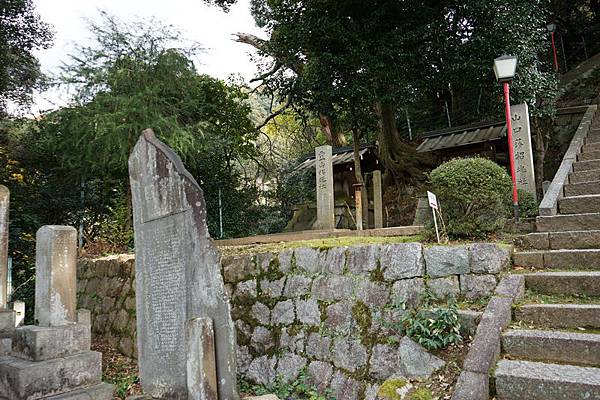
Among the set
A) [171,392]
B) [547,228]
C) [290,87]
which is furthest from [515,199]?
[290,87]

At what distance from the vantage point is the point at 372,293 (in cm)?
481

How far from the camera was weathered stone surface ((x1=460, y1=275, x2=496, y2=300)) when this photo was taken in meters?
4.22

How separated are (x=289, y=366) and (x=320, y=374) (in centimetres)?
53

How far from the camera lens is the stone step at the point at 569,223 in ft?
16.9

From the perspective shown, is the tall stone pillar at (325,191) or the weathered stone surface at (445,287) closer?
the weathered stone surface at (445,287)

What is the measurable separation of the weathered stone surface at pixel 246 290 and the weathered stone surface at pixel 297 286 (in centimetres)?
61

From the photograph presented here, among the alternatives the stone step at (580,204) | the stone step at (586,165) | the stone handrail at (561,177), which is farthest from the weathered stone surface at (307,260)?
the stone step at (586,165)

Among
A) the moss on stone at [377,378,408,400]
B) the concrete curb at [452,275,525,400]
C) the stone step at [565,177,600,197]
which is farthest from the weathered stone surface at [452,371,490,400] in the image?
the stone step at [565,177,600,197]

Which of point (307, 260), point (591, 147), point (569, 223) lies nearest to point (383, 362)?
point (307, 260)

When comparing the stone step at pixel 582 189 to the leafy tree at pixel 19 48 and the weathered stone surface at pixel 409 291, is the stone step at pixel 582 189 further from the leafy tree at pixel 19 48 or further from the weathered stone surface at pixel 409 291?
the leafy tree at pixel 19 48

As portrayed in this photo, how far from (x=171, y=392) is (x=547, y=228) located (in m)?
5.06

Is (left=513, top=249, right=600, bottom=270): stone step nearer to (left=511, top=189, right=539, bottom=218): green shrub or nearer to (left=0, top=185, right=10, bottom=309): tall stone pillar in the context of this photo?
(left=511, top=189, right=539, bottom=218): green shrub

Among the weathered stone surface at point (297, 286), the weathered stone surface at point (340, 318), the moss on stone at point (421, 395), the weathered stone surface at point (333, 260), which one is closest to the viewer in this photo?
the moss on stone at point (421, 395)

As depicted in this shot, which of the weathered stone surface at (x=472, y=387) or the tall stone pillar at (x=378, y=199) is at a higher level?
the tall stone pillar at (x=378, y=199)
